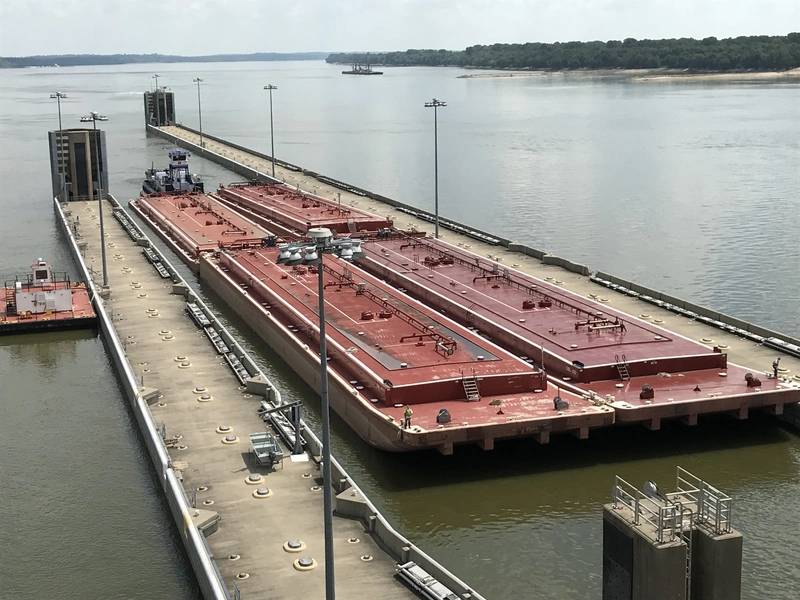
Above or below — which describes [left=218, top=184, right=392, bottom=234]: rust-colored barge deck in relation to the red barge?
above

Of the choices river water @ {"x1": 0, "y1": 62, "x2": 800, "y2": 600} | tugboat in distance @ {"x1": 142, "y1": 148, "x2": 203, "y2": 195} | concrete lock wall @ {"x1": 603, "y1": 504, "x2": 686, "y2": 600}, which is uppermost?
tugboat in distance @ {"x1": 142, "y1": 148, "x2": 203, "y2": 195}

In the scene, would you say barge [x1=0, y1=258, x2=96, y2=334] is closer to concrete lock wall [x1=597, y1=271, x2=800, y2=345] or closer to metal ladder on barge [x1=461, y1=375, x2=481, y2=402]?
metal ladder on barge [x1=461, y1=375, x2=481, y2=402]

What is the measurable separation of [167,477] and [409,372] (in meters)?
8.27

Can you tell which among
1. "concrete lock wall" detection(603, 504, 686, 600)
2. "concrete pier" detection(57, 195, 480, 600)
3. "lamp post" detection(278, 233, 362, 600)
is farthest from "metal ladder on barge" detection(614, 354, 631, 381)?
"concrete lock wall" detection(603, 504, 686, 600)

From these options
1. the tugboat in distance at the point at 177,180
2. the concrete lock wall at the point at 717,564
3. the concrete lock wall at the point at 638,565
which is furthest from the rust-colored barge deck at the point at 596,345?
the tugboat in distance at the point at 177,180

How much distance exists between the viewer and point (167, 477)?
81.4ft

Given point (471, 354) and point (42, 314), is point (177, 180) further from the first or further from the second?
point (471, 354)

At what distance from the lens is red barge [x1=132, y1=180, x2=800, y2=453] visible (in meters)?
28.2

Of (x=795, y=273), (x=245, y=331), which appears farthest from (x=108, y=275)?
(x=795, y=273)

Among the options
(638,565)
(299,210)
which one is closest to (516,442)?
(638,565)

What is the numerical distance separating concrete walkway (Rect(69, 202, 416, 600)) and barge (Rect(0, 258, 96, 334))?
8.11 ft

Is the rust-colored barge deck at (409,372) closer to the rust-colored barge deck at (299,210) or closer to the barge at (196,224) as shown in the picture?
the barge at (196,224)

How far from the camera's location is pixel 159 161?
111062 millimetres

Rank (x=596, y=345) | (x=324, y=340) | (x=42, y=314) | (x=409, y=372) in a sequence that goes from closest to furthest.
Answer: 1. (x=324, y=340)
2. (x=409, y=372)
3. (x=596, y=345)
4. (x=42, y=314)
